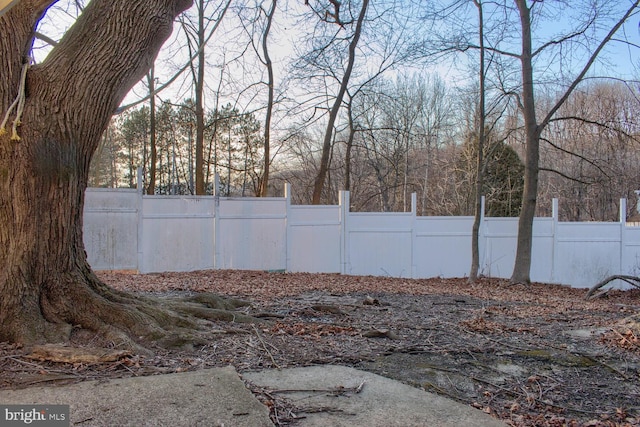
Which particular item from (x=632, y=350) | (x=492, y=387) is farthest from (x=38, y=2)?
(x=632, y=350)

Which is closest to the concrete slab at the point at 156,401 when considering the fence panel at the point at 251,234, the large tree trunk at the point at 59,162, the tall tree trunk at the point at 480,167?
the large tree trunk at the point at 59,162

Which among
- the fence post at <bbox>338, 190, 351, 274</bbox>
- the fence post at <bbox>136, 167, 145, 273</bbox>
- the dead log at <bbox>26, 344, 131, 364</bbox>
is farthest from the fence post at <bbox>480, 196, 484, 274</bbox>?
the dead log at <bbox>26, 344, 131, 364</bbox>

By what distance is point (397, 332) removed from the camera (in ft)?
13.9

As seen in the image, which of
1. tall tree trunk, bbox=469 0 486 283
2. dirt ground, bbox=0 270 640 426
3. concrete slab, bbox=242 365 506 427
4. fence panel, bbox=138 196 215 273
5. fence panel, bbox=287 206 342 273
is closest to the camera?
concrete slab, bbox=242 365 506 427

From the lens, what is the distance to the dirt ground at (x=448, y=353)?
2.81 meters

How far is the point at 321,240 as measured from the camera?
32.9ft

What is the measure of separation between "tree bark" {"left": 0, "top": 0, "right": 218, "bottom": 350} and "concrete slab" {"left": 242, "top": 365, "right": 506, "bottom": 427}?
1245 mm

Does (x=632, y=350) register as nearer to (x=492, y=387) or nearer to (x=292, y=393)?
(x=492, y=387)

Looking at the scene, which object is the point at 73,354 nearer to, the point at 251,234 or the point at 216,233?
the point at 216,233

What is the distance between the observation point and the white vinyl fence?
8.89 meters

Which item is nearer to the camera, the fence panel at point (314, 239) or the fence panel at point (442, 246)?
the fence panel at point (314, 239)

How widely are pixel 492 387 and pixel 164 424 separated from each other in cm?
202

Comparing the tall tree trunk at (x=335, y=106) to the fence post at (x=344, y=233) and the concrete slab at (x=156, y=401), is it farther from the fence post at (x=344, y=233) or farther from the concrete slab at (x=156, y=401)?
the concrete slab at (x=156, y=401)

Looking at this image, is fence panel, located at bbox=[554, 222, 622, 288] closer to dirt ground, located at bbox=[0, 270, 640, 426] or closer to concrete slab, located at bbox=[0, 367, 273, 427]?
dirt ground, located at bbox=[0, 270, 640, 426]
